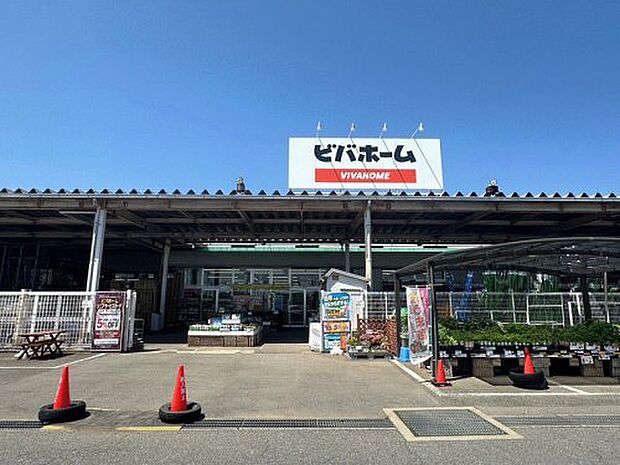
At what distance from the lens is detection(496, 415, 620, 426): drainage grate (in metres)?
5.50

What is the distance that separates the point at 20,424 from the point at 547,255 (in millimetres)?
9927

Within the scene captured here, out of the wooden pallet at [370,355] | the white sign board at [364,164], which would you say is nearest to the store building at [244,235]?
the white sign board at [364,164]

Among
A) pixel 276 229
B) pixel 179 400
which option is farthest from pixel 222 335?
pixel 179 400

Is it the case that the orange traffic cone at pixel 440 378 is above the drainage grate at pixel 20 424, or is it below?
above

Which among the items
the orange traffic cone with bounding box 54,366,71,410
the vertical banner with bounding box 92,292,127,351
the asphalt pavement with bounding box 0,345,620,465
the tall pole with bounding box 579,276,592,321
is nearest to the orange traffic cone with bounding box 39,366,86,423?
the orange traffic cone with bounding box 54,366,71,410

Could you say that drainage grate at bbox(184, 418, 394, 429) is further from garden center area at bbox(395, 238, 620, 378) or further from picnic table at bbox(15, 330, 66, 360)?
picnic table at bbox(15, 330, 66, 360)

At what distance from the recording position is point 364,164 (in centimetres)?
1689

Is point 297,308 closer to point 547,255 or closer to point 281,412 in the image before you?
point 547,255

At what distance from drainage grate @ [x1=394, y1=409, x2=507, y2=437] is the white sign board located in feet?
36.7

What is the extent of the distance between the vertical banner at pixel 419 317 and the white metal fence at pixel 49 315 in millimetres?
9508

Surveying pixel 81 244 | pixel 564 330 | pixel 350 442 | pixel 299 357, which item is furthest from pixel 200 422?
pixel 81 244

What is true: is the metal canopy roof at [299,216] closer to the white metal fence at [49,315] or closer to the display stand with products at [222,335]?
the white metal fence at [49,315]

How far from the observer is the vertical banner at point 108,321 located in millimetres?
13078

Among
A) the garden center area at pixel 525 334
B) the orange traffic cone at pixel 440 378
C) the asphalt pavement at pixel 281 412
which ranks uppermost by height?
the garden center area at pixel 525 334
